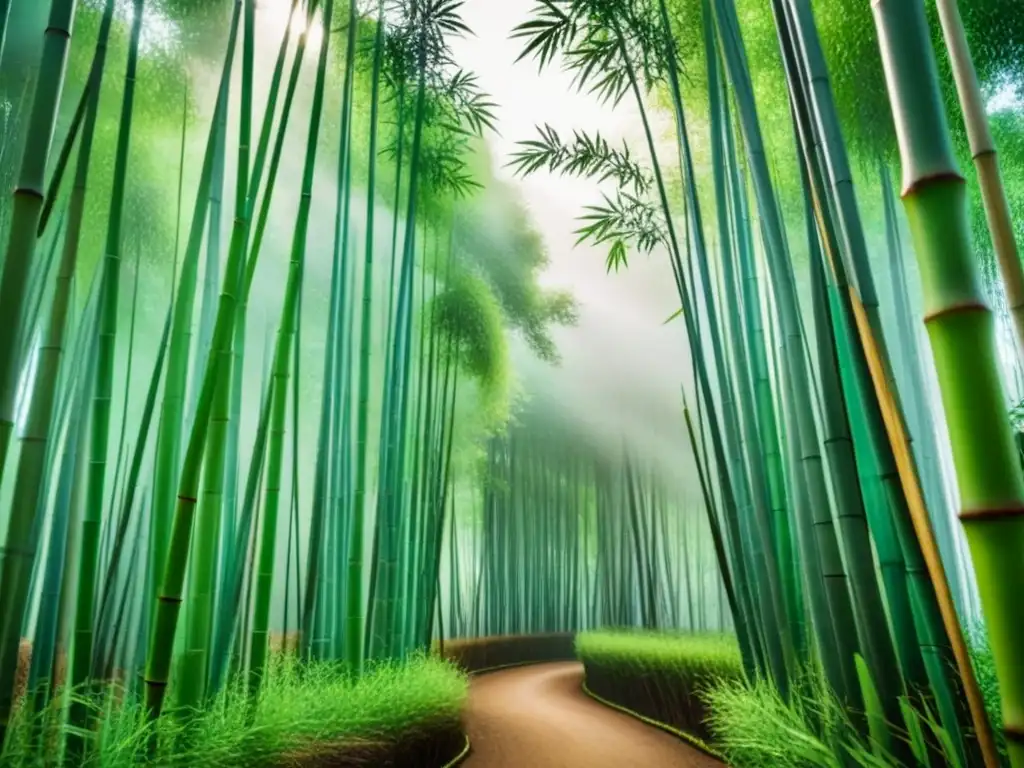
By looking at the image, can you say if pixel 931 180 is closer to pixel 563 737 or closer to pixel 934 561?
pixel 934 561

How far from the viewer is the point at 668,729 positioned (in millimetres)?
3562

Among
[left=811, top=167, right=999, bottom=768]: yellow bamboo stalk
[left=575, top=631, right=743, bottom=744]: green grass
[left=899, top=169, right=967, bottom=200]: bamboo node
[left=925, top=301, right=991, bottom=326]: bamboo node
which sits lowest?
[left=575, top=631, right=743, bottom=744]: green grass

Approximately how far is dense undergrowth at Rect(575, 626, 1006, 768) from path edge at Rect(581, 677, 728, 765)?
0.03m

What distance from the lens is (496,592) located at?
22.7 ft

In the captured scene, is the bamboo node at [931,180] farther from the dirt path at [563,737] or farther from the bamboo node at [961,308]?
the dirt path at [563,737]

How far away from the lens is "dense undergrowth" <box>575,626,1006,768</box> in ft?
3.65

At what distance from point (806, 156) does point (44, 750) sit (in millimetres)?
1671

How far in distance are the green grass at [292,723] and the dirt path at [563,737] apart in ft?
1.00

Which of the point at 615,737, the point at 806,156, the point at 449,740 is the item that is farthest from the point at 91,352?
the point at 615,737

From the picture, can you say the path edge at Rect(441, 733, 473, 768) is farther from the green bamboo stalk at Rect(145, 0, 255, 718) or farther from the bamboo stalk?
the bamboo stalk

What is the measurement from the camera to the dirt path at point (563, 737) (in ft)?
9.89

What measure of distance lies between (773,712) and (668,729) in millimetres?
2151

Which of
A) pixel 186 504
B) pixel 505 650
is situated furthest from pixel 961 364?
pixel 505 650

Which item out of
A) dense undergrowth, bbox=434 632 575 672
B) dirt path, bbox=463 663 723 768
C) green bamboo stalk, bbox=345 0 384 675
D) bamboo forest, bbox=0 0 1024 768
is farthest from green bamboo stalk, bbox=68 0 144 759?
dense undergrowth, bbox=434 632 575 672
